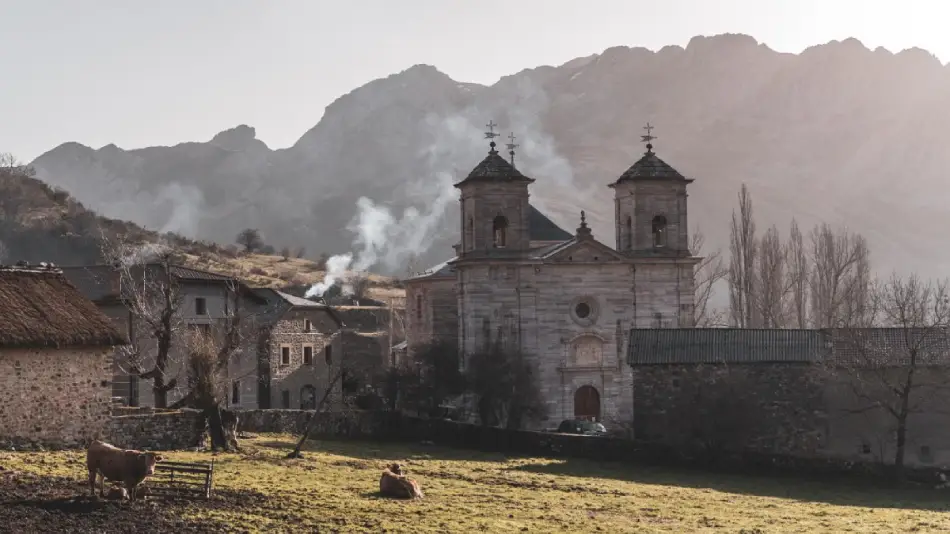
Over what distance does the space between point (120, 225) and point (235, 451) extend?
82.2 metres

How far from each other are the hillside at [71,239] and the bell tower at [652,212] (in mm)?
38640

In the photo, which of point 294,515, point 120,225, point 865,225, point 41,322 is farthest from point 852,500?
point 865,225

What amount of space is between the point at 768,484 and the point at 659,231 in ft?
73.3

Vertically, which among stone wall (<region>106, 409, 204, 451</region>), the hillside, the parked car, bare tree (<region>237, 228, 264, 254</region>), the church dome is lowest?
the parked car

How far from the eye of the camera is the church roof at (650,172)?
178 feet

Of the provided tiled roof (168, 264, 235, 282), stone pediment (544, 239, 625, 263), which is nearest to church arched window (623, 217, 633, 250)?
stone pediment (544, 239, 625, 263)

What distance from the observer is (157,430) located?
103ft

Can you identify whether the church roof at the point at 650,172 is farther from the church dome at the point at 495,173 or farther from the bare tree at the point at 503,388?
the bare tree at the point at 503,388

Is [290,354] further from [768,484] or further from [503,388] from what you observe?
[768,484]

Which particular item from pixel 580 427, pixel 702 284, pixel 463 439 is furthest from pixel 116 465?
pixel 702 284

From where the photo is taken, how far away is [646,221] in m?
54.0

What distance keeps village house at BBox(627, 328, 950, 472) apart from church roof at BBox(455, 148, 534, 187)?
46.9 feet

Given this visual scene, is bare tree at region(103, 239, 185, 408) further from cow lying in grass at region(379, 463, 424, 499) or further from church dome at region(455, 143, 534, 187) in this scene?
cow lying in grass at region(379, 463, 424, 499)

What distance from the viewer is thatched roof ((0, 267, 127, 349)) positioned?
2780 cm
